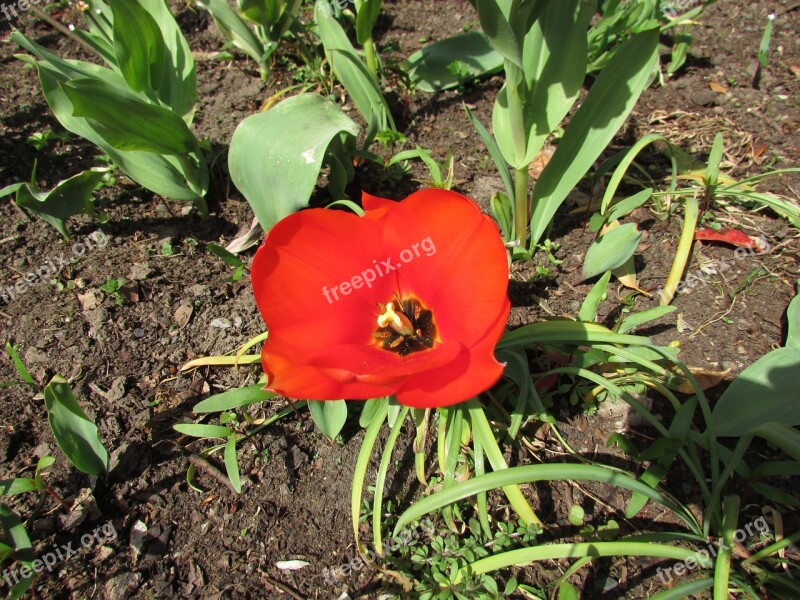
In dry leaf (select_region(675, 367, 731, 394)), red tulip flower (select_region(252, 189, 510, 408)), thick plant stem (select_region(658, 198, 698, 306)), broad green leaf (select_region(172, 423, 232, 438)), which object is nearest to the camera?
red tulip flower (select_region(252, 189, 510, 408))

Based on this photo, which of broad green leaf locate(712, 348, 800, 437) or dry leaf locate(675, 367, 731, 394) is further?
dry leaf locate(675, 367, 731, 394)

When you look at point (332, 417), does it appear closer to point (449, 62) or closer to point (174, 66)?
point (174, 66)

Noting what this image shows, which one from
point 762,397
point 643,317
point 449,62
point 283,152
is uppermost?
point 449,62

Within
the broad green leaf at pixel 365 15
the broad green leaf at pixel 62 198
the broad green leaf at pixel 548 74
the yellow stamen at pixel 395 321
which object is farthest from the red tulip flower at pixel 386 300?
the broad green leaf at pixel 365 15

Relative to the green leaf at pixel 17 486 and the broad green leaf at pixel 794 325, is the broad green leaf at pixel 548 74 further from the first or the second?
the green leaf at pixel 17 486

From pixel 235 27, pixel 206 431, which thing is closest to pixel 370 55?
pixel 235 27

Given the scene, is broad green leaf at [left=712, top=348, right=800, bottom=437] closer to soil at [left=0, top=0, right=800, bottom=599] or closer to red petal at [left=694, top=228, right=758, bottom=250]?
soil at [left=0, top=0, right=800, bottom=599]

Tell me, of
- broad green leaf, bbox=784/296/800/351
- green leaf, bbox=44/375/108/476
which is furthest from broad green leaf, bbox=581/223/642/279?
green leaf, bbox=44/375/108/476
